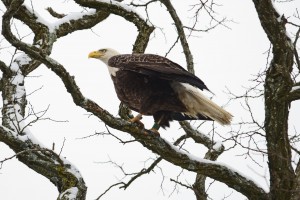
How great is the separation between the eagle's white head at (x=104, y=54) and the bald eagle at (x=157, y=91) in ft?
2.14

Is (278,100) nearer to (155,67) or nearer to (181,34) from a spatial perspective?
(155,67)

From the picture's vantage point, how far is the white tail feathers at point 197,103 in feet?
13.8

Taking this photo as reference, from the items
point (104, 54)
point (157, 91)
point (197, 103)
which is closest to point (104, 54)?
point (104, 54)

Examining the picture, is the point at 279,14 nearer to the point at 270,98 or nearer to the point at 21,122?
the point at 270,98

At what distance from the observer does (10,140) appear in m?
3.59

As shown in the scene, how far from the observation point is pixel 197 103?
4.32 metres

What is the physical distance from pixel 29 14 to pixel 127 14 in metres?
1.10

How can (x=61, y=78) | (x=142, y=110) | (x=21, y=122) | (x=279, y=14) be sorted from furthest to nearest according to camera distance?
1. (x=142, y=110)
2. (x=21, y=122)
3. (x=279, y=14)
4. (x=61, y=78)

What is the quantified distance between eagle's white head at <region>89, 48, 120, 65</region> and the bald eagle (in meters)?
0.65

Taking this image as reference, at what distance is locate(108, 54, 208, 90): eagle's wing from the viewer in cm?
400

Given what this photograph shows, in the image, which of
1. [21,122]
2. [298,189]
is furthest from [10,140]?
[298,189]

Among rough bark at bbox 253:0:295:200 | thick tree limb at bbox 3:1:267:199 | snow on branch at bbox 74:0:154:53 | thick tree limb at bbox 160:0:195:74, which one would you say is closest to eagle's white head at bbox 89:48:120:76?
snow on branch at bbox 74:0:154:53

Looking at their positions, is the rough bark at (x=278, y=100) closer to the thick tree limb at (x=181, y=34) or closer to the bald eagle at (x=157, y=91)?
the bald eagle at (x=157, y=91)

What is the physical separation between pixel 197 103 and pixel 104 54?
4.62 feet
